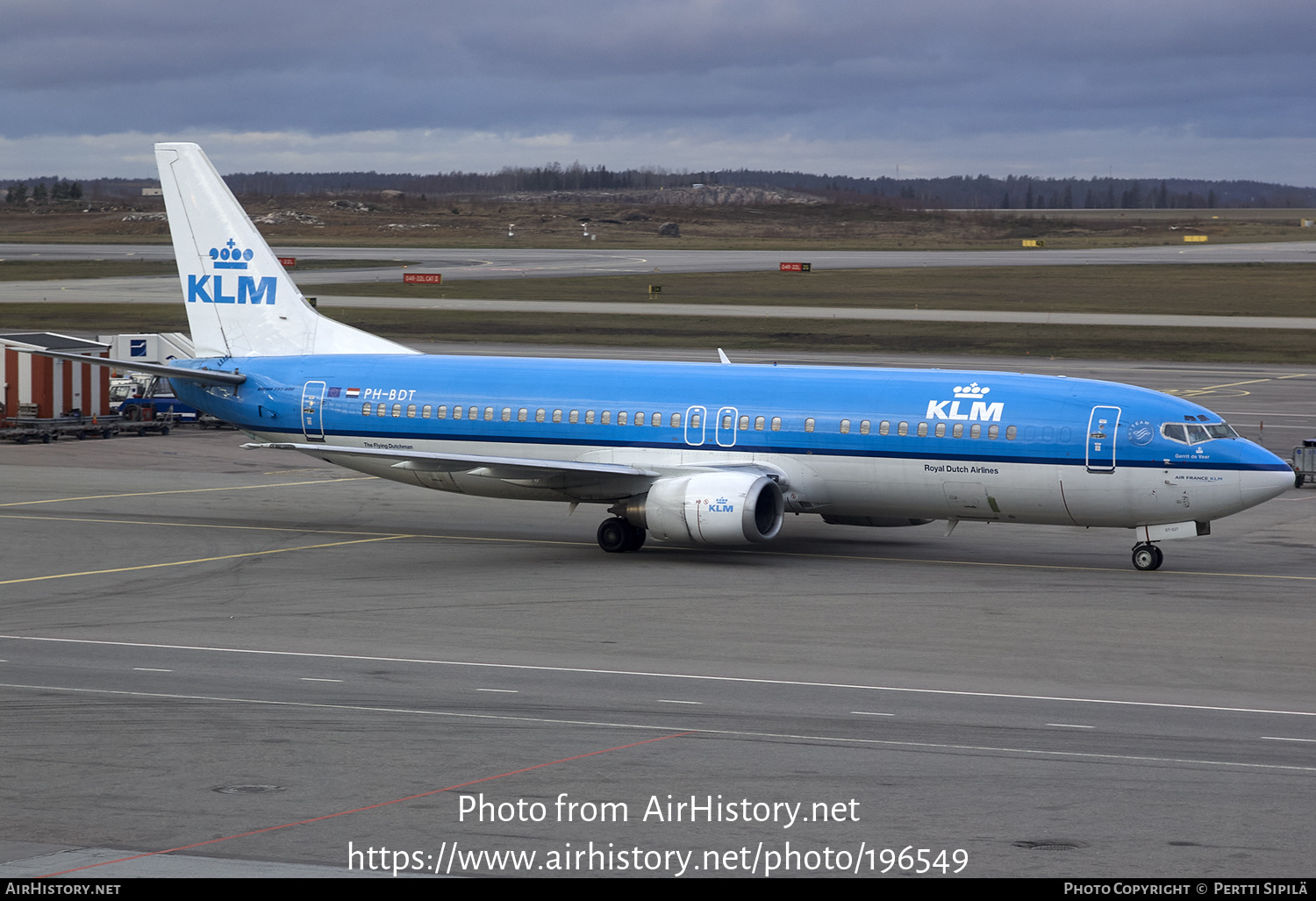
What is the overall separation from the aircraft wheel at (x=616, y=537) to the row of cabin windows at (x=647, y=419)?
2457 millimetres

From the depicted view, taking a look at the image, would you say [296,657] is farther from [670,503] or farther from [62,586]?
[670,503]

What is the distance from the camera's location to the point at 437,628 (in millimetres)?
26609

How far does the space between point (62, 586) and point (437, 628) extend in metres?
8.78

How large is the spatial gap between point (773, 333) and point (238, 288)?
53.5m

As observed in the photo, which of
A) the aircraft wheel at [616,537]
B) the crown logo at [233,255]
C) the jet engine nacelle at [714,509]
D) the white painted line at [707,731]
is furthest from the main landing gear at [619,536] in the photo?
the white painted line at [707,731]

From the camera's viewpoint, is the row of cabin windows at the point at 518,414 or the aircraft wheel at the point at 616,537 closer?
the aircraft wheel at the point at 616,537

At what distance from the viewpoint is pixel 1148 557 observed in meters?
32.5

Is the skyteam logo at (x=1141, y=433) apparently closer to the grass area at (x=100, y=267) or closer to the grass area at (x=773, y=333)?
the grass area at (x=773, y=333)

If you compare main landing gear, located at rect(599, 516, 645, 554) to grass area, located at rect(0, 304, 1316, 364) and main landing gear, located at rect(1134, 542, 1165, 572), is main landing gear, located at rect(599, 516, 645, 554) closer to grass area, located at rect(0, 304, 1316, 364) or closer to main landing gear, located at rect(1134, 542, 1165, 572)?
main landing gear, located at rect(1134, 542, 1165, 572)

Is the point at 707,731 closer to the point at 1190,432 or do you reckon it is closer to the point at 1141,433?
the point at 1141,433

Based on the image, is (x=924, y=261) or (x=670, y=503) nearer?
(x=670, y=503)

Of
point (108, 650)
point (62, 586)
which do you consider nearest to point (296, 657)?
point (108, 650)

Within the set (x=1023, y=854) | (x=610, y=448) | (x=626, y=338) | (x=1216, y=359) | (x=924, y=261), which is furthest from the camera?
(x=924, y=261)

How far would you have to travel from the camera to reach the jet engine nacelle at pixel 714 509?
32219 millimetres
